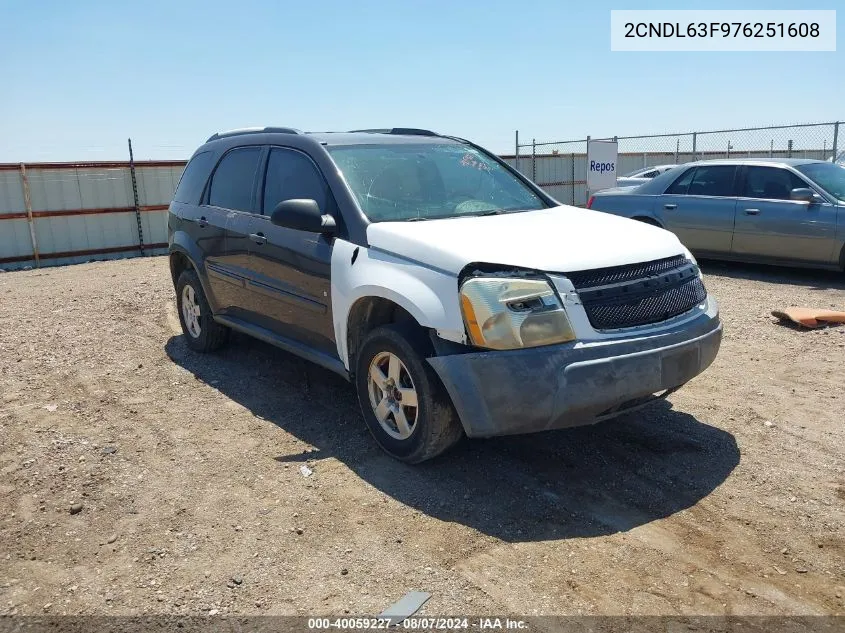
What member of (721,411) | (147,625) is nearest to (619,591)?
(147,625)

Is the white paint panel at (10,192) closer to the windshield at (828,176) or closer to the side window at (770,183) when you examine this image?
the side window at (770,183)

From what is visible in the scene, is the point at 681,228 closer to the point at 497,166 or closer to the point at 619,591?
the point at 497,166

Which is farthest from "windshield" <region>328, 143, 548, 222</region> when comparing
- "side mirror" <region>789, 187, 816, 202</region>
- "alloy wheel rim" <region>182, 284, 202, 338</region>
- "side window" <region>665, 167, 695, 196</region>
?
"side window" <region>665, 167, 695, 196</region>

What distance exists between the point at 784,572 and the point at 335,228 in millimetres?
2927

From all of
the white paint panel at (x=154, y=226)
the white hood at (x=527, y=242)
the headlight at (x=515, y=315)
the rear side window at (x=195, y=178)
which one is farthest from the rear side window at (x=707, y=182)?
the white paint panel at (x=154, y=226)

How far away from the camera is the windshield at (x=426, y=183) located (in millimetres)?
4473

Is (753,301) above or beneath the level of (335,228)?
beneath

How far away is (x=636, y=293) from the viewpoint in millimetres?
3703

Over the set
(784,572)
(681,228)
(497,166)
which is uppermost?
(497,166)

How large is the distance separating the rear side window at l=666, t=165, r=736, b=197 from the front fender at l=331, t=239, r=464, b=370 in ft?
24.1

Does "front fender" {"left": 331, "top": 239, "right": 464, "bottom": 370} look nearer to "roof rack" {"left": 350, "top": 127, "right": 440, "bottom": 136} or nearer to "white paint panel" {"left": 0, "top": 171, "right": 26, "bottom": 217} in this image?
"roof rack" {"left": 350, "top": 127, "right": 440, "bottom": 136}

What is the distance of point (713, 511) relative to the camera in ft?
11.5

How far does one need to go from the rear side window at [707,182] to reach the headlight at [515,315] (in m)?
7.45

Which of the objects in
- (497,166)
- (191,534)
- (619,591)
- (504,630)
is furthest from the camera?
(497,166)
